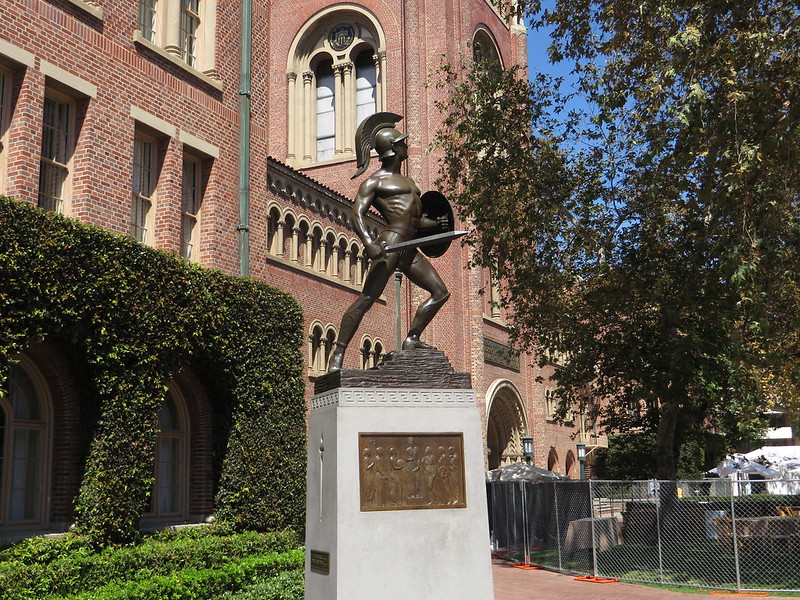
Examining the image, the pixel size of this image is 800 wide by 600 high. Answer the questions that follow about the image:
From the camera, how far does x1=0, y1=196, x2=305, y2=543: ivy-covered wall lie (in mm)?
12391

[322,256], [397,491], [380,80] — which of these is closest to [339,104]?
[380,80]

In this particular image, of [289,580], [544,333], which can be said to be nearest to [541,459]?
[544,333]

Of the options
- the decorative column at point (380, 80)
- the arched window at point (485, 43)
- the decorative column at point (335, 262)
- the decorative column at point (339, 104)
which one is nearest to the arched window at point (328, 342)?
the decorative column at point (335, 262)

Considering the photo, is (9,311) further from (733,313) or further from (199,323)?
(733,313)

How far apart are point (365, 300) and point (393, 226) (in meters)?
0.84

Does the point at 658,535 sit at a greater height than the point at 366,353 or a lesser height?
lesser

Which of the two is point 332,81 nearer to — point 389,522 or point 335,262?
point 335,262

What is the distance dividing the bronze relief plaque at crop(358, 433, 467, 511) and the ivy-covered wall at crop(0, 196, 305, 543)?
6592mm

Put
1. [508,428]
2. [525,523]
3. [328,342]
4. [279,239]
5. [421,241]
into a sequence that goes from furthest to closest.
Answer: [508,428], [328,342], [279,239], [525,523], [421,241]

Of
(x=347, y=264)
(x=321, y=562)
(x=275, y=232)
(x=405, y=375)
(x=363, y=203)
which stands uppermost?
(x=275, y=232)

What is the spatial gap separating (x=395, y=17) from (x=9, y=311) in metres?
29.1


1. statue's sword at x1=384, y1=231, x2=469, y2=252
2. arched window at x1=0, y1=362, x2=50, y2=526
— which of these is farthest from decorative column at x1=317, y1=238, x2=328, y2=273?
statue's sword at x1=384, y1=231, x2=469, y2=252

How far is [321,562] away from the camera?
7.85m

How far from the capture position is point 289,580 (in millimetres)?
11953
